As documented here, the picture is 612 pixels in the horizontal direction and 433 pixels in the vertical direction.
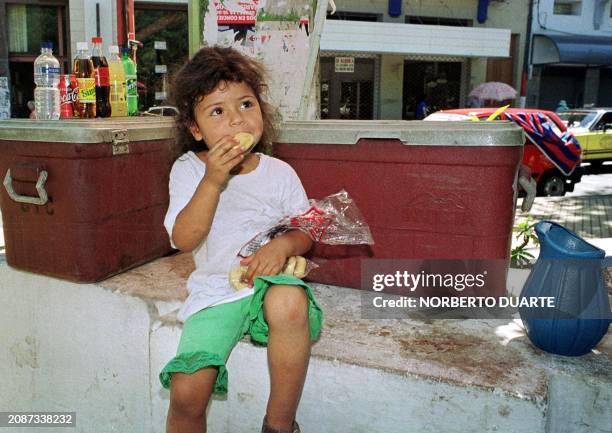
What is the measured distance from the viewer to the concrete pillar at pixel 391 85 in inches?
608

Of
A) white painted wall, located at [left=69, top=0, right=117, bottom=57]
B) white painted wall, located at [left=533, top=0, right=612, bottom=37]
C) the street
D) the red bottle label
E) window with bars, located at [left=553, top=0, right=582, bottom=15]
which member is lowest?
the street

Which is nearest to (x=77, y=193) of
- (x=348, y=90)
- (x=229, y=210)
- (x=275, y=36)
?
(x=229, y=210)

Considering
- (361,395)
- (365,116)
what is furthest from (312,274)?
(365,116)

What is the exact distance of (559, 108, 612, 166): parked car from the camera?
10.1 meters

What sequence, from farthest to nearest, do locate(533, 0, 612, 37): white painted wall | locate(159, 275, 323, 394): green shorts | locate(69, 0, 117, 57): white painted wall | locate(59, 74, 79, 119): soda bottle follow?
locate(533, 0, 612, 37): white painted wall, locate(69, 0, 117, 57): white painted wall, locate(59, 74, 79, 119): soda bottle, locate(159, 275, 323, 394): green shorts

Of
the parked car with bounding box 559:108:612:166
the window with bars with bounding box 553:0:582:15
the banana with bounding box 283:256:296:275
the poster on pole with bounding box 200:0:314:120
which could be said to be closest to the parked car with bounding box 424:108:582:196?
the parked car with bounding box 559:108:612:166

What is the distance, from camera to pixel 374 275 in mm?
2334

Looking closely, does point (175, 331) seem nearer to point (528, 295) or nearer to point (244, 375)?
point (244, 375)

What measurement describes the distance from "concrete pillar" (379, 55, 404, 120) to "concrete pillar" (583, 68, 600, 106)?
6.69 metres

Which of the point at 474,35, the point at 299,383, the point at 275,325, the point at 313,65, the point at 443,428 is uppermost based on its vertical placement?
the point at 474,35

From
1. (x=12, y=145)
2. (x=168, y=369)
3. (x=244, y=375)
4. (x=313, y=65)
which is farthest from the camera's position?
(x=313, y=65)

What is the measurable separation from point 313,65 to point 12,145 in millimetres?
1357

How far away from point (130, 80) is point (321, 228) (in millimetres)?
1632

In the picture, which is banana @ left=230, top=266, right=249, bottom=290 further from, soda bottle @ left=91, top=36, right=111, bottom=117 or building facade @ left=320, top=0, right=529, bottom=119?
building facade @ left=320, top=0, right=529, bottom=119
